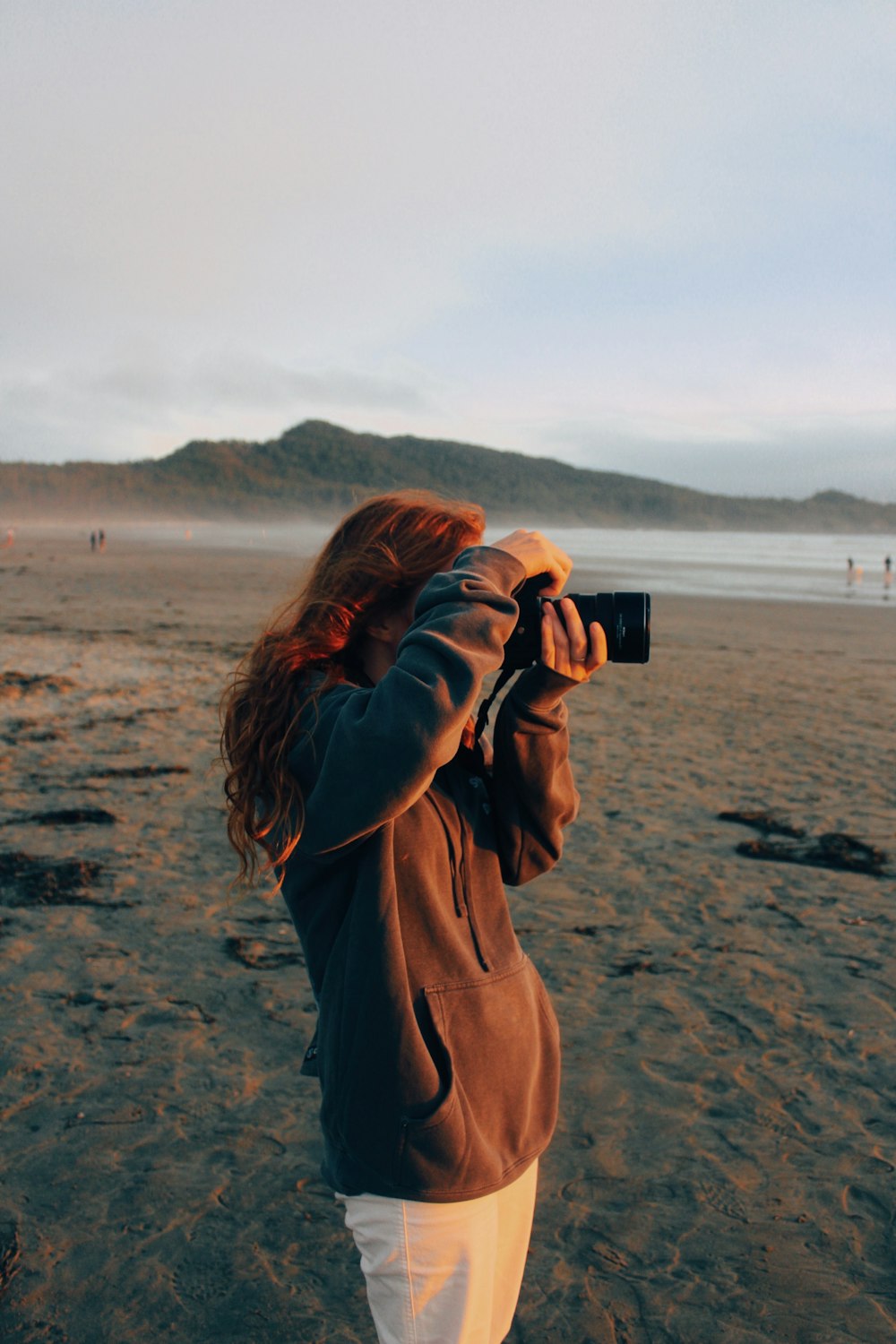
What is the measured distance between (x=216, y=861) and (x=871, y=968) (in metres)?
3.21

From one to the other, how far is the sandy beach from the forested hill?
416 feet

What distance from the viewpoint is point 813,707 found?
377 inches

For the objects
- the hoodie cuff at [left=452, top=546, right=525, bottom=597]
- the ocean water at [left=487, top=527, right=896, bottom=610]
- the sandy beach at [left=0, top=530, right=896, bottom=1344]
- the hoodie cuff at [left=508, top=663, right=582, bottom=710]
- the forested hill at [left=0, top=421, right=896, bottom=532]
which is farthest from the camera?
the forested hill at [left=0, top=421, right=896, bottom=532]

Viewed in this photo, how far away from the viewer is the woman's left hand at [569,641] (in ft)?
4.97

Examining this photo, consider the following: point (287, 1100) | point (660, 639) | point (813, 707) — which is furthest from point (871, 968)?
point (660, 639)

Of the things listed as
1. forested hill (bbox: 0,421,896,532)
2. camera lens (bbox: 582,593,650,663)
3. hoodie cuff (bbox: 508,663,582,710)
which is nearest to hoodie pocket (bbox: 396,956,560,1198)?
hoodie cuff (bbox: 508,663,582,710)

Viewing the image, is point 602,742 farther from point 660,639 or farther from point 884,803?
point 660,639

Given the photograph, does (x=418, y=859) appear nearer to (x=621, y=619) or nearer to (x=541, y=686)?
(x=541, y=686)

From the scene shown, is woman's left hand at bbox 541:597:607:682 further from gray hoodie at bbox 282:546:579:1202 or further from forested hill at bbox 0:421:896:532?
forested hill at bbox 0:421:896:532

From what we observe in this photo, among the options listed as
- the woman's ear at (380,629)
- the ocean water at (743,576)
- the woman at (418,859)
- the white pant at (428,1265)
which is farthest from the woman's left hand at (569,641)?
the ocean water at (743,576)

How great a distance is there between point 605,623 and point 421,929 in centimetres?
56

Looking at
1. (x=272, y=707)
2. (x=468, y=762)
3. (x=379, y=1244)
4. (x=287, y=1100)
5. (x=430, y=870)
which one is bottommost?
(x=287, y=1100)

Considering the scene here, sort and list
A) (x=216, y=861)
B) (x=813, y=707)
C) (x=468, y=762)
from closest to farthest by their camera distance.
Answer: (x=468, y=762), (x=216, y=861), (x=813, y=707)

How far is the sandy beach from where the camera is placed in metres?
2.38
